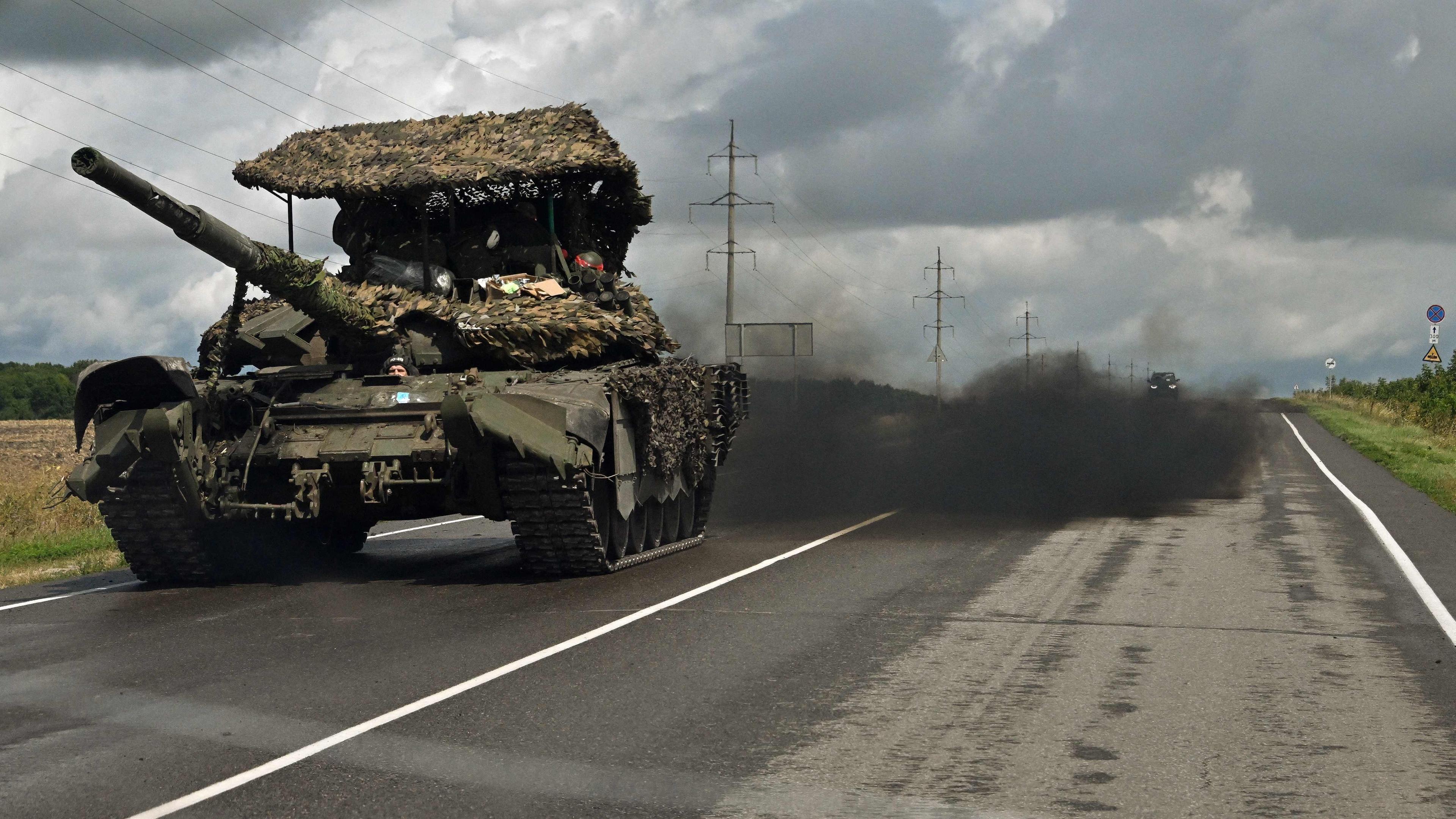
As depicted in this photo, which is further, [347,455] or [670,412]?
[670,412]

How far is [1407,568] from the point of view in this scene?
44.1 ft

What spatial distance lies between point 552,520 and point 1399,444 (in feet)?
109

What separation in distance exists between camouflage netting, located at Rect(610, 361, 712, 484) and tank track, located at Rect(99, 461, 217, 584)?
3.66 m

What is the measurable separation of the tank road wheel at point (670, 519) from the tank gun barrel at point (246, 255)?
12.3 ft

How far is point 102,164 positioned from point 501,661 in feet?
13.9

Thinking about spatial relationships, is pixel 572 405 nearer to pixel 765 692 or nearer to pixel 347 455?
pixel 347 455

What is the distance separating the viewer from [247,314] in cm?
1495

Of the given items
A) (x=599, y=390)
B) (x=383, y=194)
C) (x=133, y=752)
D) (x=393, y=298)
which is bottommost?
(x=133, y=752)

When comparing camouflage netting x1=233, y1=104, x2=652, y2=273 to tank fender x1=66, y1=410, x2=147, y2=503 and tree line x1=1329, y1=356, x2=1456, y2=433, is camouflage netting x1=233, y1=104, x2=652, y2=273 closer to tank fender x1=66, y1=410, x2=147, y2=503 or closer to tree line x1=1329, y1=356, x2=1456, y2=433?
tank fender x1=66, y1=410, x2=147, y2=503

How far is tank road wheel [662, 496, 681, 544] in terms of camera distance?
15789 mm

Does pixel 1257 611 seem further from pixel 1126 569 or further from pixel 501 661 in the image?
pixel 501 661

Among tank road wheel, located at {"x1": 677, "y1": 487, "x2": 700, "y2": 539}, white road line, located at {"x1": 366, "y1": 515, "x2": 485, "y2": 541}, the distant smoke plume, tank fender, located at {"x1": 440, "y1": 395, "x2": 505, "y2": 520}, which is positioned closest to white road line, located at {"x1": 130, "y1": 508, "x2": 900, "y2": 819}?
tank fender, located at {"x1": 440, "y1": 395, "x2": 505, "y2": 520}

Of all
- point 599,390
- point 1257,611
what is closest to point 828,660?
point 1257,611

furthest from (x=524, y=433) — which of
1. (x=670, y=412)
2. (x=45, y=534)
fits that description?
(x=45, y=534)
